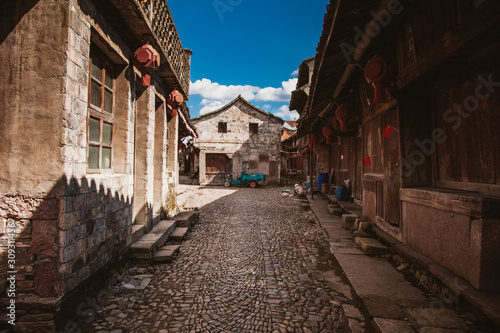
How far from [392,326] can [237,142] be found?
19327mm

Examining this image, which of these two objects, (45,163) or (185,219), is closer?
(45,163)

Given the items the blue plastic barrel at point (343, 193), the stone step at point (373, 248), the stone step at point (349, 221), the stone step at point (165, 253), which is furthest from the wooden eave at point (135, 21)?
the blue plastic barrel at point (343, 193)

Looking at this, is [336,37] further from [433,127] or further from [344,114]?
[344,114]

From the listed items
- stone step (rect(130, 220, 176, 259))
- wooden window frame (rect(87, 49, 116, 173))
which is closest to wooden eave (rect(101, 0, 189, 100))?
wooden window frame (rect(87, 49, 116, 173))

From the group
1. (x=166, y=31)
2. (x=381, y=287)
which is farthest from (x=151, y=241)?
(x=166, y=31)

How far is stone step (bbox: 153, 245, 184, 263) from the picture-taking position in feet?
14.3

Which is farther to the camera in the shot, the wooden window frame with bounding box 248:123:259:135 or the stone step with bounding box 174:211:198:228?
the wooden window frame with bounding box 248:123:259:135

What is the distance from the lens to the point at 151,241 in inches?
181

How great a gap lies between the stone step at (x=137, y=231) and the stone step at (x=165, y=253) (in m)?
0.47

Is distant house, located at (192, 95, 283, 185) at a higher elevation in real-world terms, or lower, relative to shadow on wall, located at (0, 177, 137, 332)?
higher

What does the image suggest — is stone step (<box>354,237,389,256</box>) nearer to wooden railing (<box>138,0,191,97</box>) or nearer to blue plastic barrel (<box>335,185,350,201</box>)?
blue plastic barrel (<box>335,185,350,201</box>)

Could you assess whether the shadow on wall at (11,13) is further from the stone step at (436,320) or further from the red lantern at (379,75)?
the stone step at (436,320)

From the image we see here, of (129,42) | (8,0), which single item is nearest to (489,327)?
(8,0)

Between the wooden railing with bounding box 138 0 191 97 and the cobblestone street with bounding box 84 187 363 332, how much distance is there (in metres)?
4.13
